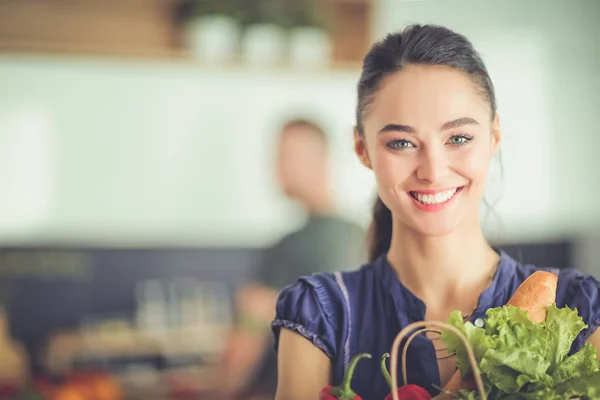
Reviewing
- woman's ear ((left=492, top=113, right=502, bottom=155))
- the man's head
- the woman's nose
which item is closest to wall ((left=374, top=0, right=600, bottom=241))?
the man's head

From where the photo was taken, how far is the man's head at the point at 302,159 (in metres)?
2.42

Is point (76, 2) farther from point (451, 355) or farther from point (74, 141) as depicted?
point (451, 355)

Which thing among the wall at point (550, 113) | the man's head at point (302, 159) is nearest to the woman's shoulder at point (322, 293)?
the man's head at point (302, 159)

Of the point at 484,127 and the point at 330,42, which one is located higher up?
the point at 330,42

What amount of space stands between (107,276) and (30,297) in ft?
1.13

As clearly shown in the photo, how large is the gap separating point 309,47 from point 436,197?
268 centimetres

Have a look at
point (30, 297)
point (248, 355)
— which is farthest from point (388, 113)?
point (30, 297)

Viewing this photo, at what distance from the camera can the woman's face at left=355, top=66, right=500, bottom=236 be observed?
83cm

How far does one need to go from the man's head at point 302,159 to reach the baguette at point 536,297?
159 cm

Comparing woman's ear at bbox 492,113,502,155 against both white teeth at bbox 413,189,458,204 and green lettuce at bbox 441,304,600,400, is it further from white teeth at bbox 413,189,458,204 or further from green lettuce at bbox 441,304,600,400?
green lettuce at bbox 441,304,600,400

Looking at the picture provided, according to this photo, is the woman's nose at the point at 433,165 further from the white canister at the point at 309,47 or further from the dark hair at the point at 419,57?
the white canister at the point at 309,47

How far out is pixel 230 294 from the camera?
12.0 feet

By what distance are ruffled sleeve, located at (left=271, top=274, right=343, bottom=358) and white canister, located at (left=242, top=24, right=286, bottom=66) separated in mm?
2541

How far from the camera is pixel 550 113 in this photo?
3793 millimetres
